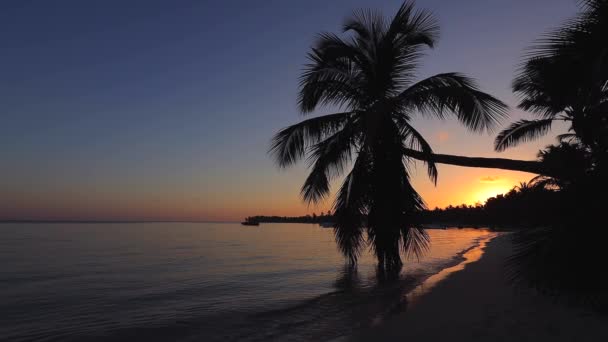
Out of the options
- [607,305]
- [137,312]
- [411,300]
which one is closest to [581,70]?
[607,305]

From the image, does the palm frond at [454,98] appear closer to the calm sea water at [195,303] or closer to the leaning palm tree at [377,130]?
the leaning palm tree at [377,130]

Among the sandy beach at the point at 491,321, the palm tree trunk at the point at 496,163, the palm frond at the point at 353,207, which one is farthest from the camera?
the palm frond at the point at 353,207

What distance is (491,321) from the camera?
5605 millimetres

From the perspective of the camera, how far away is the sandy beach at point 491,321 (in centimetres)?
484

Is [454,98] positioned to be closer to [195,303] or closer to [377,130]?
[377,130]

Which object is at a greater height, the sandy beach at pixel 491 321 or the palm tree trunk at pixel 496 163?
the palm tree trunk at pixel 496 163

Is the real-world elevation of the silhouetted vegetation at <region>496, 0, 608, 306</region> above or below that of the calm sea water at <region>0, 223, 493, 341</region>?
above

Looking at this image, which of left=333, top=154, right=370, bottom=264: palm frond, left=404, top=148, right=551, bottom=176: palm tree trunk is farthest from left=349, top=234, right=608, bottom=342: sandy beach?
left=333, top=154, right=370, bottom=264: palm frond

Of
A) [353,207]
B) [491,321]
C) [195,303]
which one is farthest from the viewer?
[353,207]

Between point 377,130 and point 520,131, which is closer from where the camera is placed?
point 377,130

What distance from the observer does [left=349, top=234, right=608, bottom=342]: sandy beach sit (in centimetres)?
484

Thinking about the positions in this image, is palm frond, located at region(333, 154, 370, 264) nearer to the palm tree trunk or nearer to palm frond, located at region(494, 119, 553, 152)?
the palm tree trunk

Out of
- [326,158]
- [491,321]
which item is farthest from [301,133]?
[491,321]

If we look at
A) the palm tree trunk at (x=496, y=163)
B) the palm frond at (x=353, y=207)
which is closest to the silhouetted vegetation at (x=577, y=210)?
the palm tree trunk at (x=496, y=163)
